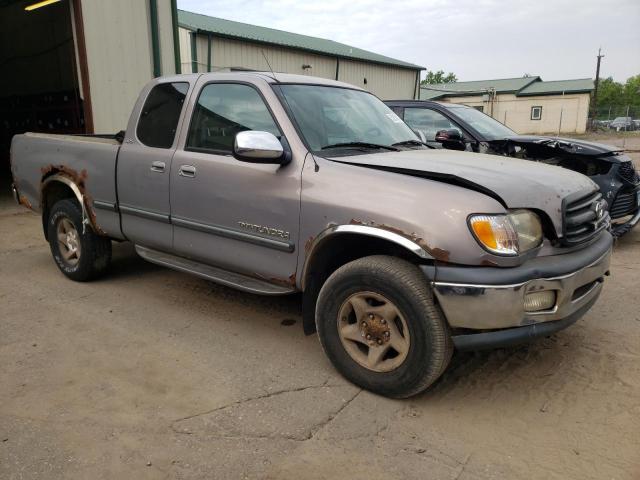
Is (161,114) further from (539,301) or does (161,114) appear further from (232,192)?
(539,301)

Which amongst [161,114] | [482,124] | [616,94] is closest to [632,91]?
[616,94]

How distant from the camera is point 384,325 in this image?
9.92ft

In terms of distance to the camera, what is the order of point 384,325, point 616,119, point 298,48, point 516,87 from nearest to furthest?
point 384,325, point 298,48, point 516,87, point 616,119

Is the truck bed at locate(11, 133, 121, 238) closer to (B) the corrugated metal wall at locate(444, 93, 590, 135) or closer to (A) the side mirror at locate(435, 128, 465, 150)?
(A) the side mirror at locate(435, 128, 465, 150)

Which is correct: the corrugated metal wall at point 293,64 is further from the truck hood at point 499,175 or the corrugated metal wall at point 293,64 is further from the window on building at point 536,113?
the window on building at point 536,113

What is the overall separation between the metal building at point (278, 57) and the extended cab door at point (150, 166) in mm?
8781

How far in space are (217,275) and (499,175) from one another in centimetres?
212

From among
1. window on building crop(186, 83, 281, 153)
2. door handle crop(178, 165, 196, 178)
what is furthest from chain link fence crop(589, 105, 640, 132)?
door handle crop(178, 165, 196, 178)

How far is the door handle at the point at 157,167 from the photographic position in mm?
4152

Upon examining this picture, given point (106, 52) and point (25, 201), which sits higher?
point (106, 52)

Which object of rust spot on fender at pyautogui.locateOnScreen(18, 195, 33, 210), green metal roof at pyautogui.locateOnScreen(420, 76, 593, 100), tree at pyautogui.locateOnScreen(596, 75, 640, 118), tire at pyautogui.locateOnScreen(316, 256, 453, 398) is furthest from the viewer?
tree at pyautogui.locateOnScreen(596, 75, 640, 118)

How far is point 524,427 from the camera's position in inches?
111

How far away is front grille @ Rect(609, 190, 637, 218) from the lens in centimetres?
618

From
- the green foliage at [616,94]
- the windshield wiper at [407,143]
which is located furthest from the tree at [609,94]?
the windshield wiper at [407,143]
